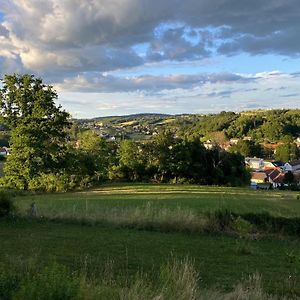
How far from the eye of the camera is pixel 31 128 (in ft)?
143

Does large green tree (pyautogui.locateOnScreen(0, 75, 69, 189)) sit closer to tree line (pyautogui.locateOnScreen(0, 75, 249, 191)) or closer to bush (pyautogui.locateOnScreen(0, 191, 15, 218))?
tree line (pyautogui.locateOnScreen(0, 75, 249, 191))

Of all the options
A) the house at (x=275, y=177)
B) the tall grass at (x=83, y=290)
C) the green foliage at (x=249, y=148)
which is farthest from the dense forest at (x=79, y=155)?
the green foliage at (x=249, y=148)

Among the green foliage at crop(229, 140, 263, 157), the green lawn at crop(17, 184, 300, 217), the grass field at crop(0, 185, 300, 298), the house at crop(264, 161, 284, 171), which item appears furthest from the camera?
the green foliage at crop(229, 140, 263, 157)

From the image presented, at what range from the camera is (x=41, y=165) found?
4466cm

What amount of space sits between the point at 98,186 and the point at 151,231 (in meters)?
33.8

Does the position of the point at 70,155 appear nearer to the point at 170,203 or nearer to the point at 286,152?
the point at 170,203

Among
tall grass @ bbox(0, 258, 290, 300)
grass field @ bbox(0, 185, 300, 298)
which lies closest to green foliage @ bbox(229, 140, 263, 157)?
grass field @ bbox(0, 185, 300, 298)

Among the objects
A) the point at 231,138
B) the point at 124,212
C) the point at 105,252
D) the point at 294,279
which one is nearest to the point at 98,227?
the point at 124,212

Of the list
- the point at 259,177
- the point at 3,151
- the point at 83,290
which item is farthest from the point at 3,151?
the point at 83,290

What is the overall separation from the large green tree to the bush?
27616 mm

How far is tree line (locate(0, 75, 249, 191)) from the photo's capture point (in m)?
44.2

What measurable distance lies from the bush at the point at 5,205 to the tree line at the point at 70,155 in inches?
1082

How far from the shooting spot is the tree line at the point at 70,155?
A: 145 feet

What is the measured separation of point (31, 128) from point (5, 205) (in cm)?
2845
